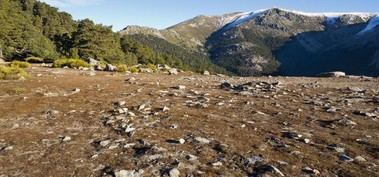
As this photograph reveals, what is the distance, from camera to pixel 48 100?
69.7 feet

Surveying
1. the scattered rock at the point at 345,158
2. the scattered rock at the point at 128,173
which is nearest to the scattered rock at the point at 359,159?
the scattered rock at the point at 345,158

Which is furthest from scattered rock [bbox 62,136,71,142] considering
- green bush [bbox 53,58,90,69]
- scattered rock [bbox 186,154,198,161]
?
green bush [bbox 53,58,90,69]

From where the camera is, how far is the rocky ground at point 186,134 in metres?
11.0

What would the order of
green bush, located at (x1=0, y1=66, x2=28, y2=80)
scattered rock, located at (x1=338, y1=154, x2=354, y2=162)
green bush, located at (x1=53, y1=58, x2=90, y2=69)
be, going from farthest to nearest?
green bush, located at (x1=53, y1=58, x2=90, y2=69)
green bush, located at (x1=0, y1=66, x2=28, y2=80)
scattered rock, located at (x1=338, y1=154, x2=354, y2=162)

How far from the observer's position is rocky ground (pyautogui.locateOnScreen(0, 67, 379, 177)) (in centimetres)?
1100

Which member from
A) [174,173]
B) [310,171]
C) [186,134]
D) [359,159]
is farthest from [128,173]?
[359,159]

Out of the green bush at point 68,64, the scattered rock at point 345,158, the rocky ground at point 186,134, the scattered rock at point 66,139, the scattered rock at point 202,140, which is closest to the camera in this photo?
the rocky ground at point 186,134

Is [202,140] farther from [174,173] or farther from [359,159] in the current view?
[359,159]

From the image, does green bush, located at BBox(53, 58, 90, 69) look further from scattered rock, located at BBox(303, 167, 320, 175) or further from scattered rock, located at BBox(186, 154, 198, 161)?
scattered rock, located at BBox(303, 167, 320, 175)

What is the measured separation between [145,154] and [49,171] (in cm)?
247

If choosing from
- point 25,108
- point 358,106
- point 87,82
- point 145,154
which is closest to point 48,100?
point 25,108

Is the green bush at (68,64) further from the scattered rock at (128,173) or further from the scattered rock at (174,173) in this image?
the scattered rock at (174,173)

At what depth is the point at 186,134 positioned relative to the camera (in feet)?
46.4

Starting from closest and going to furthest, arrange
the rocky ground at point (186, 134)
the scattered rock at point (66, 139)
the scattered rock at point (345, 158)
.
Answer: the rocky ground at point (186, 134) < the scattered rock at point (345, 158) < the scattered rock at point (66, 139)
